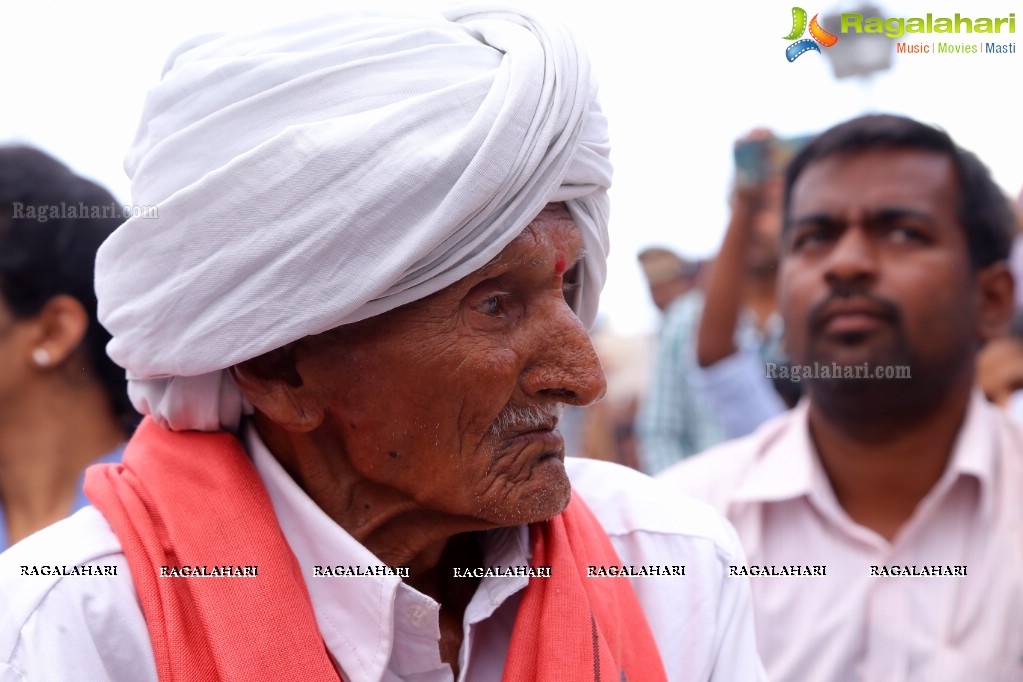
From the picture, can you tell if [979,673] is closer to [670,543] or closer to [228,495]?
[670,543]

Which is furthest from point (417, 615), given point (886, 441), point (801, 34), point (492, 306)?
point (801, 34)

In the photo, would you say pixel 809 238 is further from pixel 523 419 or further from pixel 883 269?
pixel 523 419

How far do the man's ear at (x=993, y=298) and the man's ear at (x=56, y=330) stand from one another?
2843mm

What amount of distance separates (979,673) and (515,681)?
174cm

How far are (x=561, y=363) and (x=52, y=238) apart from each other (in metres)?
1.86

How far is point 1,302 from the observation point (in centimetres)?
295

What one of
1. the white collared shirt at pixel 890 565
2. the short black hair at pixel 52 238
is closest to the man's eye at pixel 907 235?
the white collared shirt at pixel 890 565

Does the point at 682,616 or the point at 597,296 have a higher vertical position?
the point at 597,296

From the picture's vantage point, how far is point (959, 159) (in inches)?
133

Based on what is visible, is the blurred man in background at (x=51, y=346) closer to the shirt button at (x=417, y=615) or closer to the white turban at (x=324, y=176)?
the white turban at (x=324, y=176)

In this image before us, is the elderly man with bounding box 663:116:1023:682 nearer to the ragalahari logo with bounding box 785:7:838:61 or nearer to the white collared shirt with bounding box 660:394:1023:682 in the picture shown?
the white collared shirt with bounding box 660:394:1023:682

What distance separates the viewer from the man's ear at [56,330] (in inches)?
118

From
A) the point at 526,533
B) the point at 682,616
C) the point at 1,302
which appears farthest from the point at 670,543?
the point at 1,302

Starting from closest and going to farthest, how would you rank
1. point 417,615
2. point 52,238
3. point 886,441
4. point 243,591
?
point 243,591
point 417,615
point 52,238
point 886,441
